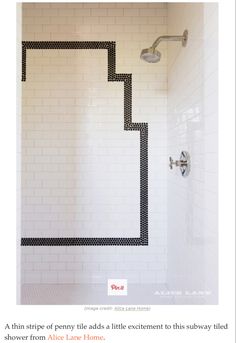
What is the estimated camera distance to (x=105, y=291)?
3.55ft

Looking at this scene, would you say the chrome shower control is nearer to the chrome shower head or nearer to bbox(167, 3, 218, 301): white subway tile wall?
bbox(167, 3, 218, 301): white subway tile wall

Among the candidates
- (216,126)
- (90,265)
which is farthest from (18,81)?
(90,265)

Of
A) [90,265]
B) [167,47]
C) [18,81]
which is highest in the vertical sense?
[167,47]

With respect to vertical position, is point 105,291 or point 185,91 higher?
point 185,91

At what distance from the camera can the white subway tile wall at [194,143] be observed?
970mm

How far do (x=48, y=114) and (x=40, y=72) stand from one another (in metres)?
0.18

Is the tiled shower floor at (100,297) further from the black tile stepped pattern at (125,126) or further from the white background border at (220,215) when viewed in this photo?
the black tile stepped pattern at (125,126)

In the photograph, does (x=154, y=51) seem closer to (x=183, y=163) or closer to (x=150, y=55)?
(x=150, y=55)

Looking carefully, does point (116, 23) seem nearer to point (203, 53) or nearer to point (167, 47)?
point (167, 47)

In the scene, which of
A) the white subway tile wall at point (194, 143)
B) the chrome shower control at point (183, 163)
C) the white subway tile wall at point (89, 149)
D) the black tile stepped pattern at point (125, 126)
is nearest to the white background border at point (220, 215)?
the white subway tile wall at point (194, 143)

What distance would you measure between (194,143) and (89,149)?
1.90ft

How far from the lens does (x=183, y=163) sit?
1290 mm

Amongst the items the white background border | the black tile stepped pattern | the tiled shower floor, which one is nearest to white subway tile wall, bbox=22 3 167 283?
the black tile stepped pattern

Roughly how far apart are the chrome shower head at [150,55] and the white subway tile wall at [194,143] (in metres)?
0.06
